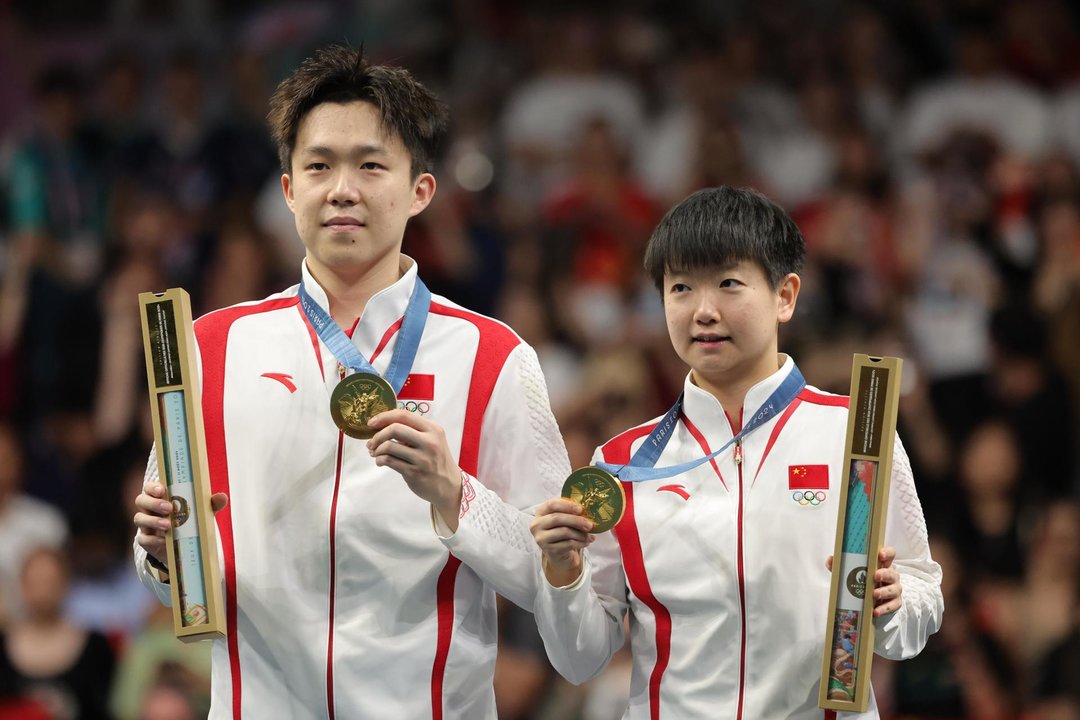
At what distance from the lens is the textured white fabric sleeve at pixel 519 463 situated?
13.3 feet

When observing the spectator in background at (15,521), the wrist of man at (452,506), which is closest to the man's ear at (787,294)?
the wrist of man at (452,506)

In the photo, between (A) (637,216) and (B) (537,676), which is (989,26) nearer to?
(A) (637,216)

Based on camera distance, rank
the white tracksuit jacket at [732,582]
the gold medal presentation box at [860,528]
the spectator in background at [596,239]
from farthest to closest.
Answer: the spectator in background at [596,239], the white tracksuit jacket at [732,582], the gold medal presentation box at [860,528]

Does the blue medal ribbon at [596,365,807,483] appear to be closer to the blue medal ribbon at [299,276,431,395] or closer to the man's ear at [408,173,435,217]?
the blue medal ribbon at [299,276,431,395]

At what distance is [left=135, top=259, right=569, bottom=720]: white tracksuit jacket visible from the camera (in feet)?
13.2

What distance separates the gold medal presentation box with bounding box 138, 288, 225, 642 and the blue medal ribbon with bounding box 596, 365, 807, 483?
0.95 metres

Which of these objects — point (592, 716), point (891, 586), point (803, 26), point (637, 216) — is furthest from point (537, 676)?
point (803, 26)

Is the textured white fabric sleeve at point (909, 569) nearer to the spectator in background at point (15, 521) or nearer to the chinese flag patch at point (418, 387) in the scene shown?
the chinese flag patch at point (418, 387)

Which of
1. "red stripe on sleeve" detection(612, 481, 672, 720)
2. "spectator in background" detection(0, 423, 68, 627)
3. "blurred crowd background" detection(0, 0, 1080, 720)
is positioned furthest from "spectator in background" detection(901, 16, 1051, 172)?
"red stripe on sleeve" detection(612, 481, 672, 720)

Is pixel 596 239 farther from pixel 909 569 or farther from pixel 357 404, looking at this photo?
pixel 357 404

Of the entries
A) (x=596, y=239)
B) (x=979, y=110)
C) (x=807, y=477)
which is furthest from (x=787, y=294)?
(x=979, y=110)

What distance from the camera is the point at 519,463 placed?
13.8 ft

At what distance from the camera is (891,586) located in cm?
380

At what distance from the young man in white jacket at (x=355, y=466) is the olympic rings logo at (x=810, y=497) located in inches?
23.4
